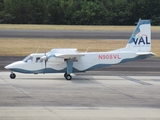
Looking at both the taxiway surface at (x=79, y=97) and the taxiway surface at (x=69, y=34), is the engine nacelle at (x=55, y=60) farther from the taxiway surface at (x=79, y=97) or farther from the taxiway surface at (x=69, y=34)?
the taxiway surface at (x=69, y=34)

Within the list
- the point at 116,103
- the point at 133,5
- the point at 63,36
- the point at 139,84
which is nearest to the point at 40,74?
the point at 139,84

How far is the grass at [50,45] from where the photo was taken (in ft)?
152

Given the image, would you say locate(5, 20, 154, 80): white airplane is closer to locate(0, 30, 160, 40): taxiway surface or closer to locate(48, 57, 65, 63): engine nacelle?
locate(48, 57, 65, 63): engine nacelle

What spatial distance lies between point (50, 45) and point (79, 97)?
2753cm

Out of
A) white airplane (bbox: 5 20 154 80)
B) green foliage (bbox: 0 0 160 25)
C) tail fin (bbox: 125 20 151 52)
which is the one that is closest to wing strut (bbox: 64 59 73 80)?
white airplane (bbox: 5 20 154 80)

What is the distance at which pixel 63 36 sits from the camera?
59.9 meters

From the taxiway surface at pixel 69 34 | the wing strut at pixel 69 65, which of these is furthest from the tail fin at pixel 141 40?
the taxiway surface at pixel 69 34

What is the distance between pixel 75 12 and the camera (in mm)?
88562

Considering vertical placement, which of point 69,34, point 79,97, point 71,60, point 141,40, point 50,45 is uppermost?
point 141,40

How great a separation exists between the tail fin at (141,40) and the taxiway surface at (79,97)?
166 cm

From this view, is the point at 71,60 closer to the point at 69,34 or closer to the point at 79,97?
the point at 79,97

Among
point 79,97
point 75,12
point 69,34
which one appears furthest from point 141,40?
point 75,12

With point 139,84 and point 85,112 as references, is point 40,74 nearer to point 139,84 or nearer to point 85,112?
point 139,84

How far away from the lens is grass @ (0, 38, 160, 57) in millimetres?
46219
